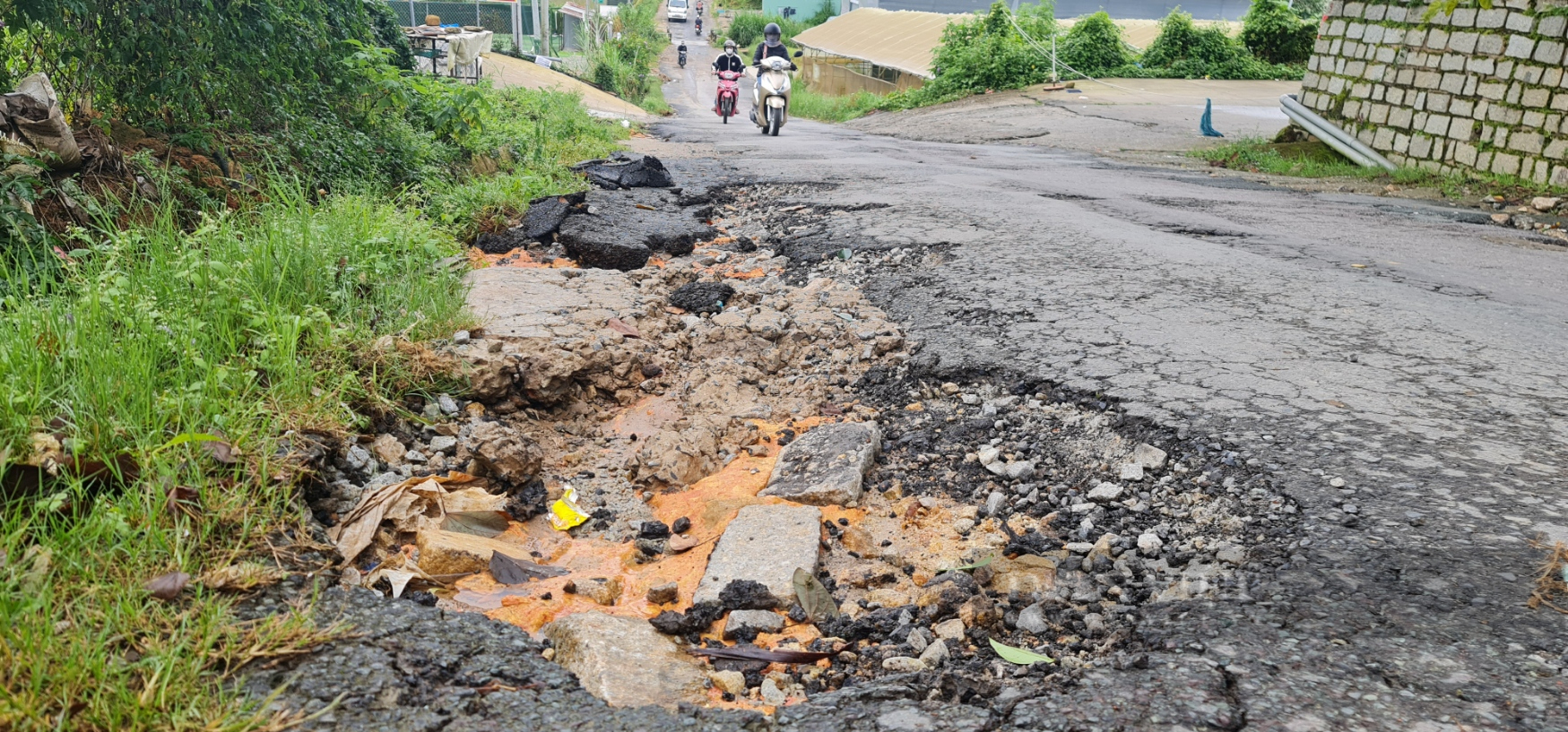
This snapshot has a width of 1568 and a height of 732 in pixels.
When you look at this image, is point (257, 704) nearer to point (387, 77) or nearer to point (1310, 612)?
point (1310, 612)

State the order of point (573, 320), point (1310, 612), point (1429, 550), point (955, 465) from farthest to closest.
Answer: point (573, 320) < point (955, 465) < point (1429, 550) < point (1310, 612)

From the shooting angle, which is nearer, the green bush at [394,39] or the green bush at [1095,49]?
the green bush at [394,39]

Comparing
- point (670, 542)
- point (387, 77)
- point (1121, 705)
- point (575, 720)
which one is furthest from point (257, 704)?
point (387, 77)

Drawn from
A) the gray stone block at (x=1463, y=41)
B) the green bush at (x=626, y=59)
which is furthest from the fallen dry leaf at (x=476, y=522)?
the green bush at (x=626, y=59)

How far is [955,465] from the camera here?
9.91 ft

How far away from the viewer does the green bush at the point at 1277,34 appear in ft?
78.7

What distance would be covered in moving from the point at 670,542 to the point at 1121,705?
1385 mm

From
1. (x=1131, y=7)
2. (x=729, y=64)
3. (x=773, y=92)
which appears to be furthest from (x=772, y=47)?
(x=1131, y=7)

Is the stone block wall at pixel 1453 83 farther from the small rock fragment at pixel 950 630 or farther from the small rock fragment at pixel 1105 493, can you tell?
the small rock fragment at pixel 950 630

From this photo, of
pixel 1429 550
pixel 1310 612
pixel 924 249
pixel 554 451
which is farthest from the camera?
pixel 924 249

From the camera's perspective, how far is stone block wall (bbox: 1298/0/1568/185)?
8047 millimetres

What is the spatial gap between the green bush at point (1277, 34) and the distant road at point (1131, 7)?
31.4ft

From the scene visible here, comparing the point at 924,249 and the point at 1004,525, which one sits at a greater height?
the point at 924,249

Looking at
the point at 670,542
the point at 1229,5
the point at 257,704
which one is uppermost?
the point at 1229,5
